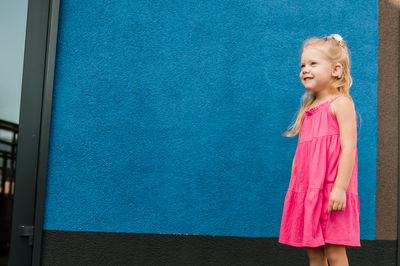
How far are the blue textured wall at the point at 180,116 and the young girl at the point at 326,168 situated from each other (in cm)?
74

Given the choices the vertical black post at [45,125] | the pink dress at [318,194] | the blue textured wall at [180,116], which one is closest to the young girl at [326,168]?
the pink dress at [318,194]

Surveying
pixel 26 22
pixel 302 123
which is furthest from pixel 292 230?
pixel 26 22

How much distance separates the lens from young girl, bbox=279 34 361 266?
6.15 feet

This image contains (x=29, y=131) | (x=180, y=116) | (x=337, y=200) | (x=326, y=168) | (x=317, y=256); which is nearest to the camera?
(x=337, y=200)

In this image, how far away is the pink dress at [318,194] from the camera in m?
1.88

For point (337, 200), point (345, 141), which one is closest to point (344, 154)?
point (345, 141)

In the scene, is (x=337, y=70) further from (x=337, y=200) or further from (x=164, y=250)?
→ (x=164, y=250)

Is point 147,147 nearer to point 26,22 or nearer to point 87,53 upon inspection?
point 87,53

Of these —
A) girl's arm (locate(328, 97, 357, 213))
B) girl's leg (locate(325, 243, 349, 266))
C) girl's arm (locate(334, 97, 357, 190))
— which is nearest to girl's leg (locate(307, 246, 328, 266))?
girl's leg (locate(325, 243, 349, 266))

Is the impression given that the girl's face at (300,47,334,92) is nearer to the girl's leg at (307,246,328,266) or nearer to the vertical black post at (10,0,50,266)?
the girl's leg at (307,246,328,266)

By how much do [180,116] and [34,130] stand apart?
1047 millimetres

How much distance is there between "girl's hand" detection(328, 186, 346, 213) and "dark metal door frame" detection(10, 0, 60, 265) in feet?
6.24

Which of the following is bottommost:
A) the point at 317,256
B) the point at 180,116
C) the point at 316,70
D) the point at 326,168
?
the point at 317,256

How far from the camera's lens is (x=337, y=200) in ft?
6.02
